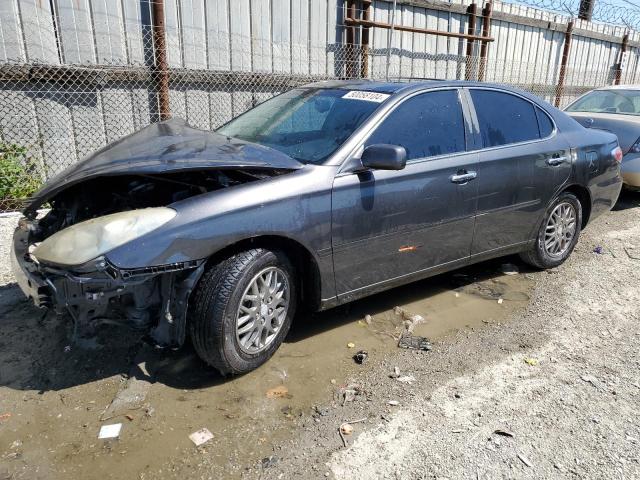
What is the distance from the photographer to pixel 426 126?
376 centimetres

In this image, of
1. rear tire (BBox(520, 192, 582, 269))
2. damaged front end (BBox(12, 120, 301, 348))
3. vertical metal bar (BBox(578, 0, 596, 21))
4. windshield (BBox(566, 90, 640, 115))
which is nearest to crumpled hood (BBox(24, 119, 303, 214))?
damaged front end (BBox(12, 120, 301, 348))

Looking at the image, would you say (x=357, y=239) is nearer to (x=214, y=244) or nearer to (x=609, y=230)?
(x=214, y=244)

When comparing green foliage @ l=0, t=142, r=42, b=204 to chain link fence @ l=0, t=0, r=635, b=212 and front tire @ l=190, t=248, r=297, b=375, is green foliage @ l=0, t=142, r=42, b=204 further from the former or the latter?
front tire @ l=190, t=248, r=297, b=375

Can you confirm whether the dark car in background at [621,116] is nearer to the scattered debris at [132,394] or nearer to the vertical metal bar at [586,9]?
the scattered debris at [132,394]

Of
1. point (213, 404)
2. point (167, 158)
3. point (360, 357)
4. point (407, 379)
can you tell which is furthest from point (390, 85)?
point (213, 404)

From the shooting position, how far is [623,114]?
25.2 ft

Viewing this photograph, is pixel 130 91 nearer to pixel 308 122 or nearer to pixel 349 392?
pixel 308 122

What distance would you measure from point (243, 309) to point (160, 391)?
0.66m

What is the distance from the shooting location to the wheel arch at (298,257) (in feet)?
9.70

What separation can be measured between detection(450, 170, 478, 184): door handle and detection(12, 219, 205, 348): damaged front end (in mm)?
1958

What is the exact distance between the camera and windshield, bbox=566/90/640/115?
25.7ft

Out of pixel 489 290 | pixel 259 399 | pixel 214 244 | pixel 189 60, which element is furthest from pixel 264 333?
pixel 189 60

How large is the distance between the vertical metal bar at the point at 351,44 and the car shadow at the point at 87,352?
213 inches

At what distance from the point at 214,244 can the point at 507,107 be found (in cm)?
286
